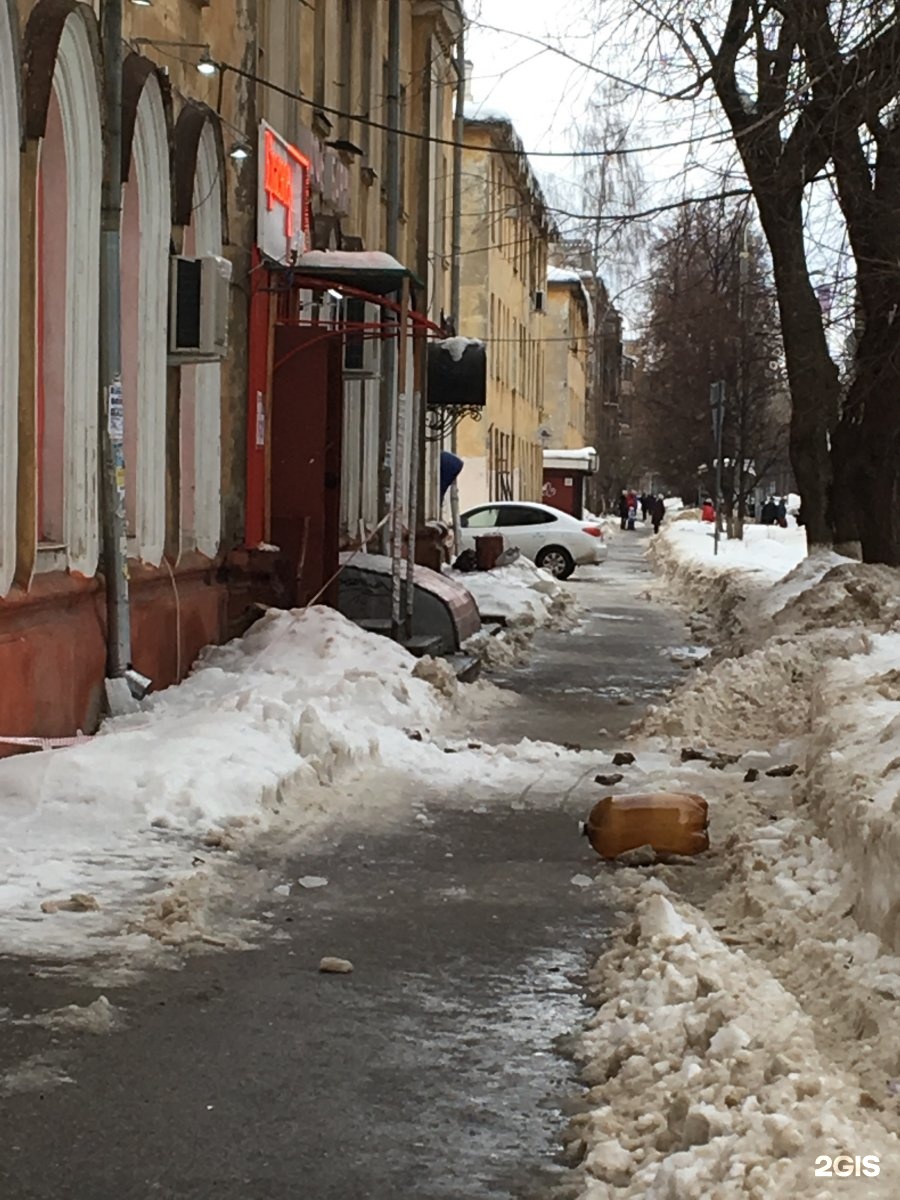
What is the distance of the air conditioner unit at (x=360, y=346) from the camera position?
1588 centimetres

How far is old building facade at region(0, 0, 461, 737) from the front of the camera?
8383mm

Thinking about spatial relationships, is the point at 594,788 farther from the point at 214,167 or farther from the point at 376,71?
the point at 376,71

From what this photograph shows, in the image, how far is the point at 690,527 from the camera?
5338cm

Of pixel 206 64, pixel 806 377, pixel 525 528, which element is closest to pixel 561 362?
pixel 525 528

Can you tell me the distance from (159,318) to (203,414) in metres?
1.28

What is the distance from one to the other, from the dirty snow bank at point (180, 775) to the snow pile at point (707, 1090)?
73.4 inches

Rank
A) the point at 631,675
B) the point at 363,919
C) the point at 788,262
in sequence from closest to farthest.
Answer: the point at 363,919 < the point at 631,675 < the point at 788,262

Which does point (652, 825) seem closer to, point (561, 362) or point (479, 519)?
point (479, 519)

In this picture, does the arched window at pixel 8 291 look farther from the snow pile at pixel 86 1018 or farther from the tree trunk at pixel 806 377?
the tree trunk at pixel 806 377

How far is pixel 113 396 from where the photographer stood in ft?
31.1

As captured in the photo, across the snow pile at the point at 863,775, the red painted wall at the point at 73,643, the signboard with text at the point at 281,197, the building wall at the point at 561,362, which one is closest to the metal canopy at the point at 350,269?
the signboard with text at the point at 281,197

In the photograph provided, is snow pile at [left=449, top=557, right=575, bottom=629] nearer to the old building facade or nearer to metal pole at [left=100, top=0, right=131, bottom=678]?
the old building facade

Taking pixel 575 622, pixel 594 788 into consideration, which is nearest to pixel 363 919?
pixel 594 788

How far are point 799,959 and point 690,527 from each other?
4875 centimetres
